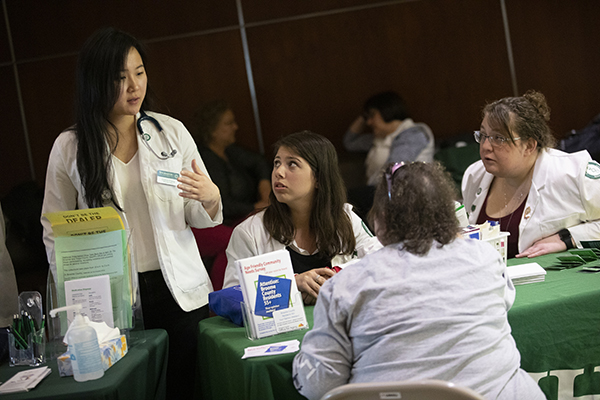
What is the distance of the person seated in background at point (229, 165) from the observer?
4449 millimetres

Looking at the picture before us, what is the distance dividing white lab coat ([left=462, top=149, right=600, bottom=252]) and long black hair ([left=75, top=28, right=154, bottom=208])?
1.67 meters

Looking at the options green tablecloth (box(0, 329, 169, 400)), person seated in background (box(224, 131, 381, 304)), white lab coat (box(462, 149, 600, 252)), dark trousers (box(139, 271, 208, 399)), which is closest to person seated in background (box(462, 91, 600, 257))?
white lab coat (box(462, 149, 600, 252))

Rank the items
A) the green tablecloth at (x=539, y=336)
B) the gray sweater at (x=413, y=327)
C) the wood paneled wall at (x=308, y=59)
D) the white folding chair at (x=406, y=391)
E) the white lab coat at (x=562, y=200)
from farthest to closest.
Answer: the wood paneled wall at (x=308, y=59) < the white lab coat at (x=562, y=200) < the green tablecloth at (x=539, y=336) < the gray sweater at (x=413, y=327) < the white folding chair at (x=406, y=391)

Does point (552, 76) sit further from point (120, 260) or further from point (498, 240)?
point (120, 260)

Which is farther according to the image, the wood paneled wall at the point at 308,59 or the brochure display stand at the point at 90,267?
the wood paneled wall at the point at 308,59

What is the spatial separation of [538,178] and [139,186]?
163 centimetres

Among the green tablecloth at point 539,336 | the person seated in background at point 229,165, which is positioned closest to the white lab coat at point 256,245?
the green tablecloth at point 539,336

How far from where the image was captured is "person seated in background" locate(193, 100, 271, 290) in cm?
445

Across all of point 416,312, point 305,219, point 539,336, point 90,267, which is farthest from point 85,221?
point 539,336

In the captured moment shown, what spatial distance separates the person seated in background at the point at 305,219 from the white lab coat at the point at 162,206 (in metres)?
0.19

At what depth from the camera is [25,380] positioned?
1.59m

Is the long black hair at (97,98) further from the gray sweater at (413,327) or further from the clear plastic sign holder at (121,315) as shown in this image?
the gray sweater at (413,327)

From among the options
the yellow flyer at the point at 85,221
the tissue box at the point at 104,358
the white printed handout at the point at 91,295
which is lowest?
the tissue box at the point at 104,358

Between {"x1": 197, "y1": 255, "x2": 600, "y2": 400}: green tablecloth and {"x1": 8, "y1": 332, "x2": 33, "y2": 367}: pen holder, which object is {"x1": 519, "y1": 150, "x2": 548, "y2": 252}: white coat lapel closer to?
{"x1": 197, "y1": 255, "x2": 600, "y2": 400}: green tablecloth
